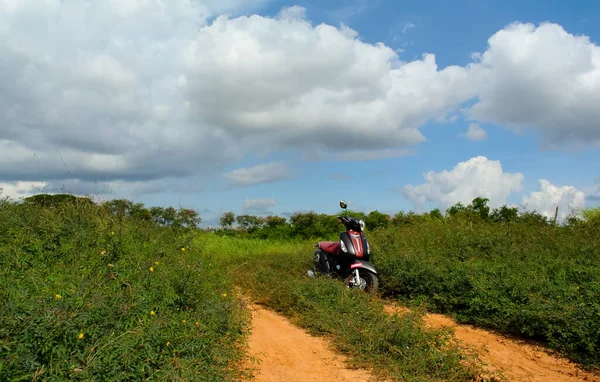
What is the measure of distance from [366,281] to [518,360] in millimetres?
3101

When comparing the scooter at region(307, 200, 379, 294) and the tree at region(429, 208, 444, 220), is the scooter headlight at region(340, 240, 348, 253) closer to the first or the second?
the scooter at region(307, 200, 379, 294)

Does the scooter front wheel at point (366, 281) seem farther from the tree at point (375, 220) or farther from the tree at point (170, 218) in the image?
the tree at point (375, 220)

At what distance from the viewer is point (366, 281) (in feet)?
27.5

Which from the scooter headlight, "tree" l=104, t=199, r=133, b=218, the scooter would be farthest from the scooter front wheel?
"tree" l=104, t=199, r=133, b=218

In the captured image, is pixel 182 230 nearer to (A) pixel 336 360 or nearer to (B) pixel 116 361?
(A) pixel 336 360

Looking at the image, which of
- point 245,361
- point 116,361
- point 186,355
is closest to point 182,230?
point 245,361

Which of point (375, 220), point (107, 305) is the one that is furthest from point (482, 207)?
point (107, 305)

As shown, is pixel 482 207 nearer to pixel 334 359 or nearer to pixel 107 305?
pixel 334 359

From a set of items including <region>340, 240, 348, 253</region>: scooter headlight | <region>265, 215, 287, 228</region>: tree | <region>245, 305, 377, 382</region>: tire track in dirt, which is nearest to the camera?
<region>245, 305, 377, 382</region>: tire track in dirt

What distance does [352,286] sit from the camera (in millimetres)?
8234

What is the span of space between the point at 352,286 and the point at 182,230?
10.4ft

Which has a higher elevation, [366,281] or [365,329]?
[366,281]

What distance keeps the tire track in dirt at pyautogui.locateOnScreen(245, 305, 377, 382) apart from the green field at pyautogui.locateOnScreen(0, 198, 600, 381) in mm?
184

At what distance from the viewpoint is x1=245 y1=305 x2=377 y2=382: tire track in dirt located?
4766 mm
